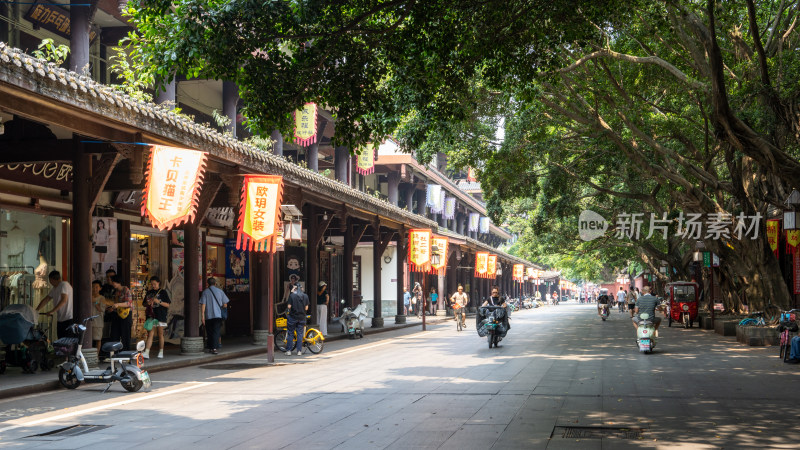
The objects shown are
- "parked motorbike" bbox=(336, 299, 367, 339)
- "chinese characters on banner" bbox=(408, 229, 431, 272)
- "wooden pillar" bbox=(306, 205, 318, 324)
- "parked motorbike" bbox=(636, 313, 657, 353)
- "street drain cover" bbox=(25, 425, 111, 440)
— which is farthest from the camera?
"chinese characters on banner" bbox=(408, 229, 431, 272)

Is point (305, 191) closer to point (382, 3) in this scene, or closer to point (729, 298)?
point (382, 3)

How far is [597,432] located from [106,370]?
7.09 metres

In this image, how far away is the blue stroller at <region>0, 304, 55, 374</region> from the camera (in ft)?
→ 40.3

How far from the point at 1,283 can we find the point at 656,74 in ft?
48.8

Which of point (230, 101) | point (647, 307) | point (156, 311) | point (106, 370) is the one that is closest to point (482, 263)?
point (230, 101)

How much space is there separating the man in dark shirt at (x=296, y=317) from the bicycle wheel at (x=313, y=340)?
16 cm

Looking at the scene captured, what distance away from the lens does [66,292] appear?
13062mm

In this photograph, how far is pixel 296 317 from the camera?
55.5 feet

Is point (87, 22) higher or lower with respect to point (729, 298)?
higher

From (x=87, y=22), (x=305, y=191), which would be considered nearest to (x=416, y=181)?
(x=305, y=191)

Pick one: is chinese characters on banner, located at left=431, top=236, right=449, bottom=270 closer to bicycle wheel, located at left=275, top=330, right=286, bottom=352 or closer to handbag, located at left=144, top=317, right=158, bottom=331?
bicycle wheel, located at left=275, top=330, right=286, bottom=352

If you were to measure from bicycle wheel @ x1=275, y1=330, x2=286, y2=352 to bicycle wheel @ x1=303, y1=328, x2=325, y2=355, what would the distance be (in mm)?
577

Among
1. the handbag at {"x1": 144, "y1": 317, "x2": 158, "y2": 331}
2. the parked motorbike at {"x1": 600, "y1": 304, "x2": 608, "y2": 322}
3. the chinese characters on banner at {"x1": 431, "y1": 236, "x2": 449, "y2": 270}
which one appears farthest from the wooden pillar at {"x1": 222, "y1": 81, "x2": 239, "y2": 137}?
the parked motorbike at {"x1": 600, "y1": 304, "x2": 608, "y2": 322}

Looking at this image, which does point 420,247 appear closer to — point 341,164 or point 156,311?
point 341,164
